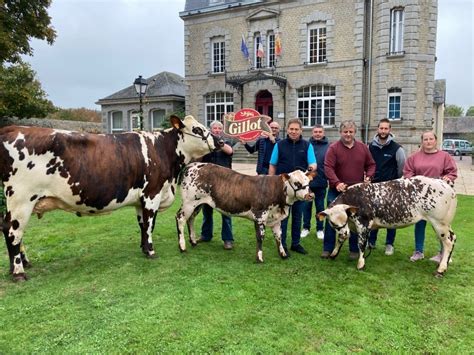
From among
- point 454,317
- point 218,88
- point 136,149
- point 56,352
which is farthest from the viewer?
point 218,88

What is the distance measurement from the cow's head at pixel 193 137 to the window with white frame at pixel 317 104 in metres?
17.4

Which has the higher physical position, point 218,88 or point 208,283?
point 218,88

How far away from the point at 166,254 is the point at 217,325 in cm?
238

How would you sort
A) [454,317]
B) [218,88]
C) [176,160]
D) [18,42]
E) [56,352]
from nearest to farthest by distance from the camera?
1. [56,352]
2. [454,317]
3. [176,160]
4. [18,42]
5. [218,88]

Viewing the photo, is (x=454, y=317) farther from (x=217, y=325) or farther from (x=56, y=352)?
(x=56, y=352)

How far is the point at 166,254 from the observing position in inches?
229

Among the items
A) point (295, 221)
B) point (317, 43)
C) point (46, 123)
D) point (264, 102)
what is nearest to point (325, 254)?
point (295, 221)

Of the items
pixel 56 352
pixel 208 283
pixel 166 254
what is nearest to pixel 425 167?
A: pixel 208 283

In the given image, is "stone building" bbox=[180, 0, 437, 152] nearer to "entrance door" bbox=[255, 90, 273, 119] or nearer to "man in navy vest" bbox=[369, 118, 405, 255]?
"entrance door" bbox=[255, 90, 273, 119]

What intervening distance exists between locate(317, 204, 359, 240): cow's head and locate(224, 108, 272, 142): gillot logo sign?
29.2 ft

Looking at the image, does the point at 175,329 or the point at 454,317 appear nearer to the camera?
the point at 175,329

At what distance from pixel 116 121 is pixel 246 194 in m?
27.7

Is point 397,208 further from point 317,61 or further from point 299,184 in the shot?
point 317,61

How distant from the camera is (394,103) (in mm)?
20344
